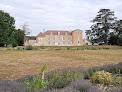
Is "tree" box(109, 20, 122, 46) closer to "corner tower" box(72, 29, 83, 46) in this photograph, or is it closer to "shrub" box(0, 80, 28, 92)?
"corner tower" box(72, 29, 83, 46)

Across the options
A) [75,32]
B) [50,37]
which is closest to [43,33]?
[50,37]

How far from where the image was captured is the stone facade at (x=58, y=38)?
49.1 metres

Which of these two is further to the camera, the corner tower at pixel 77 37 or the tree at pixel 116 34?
the corner tower at pixel 77 37

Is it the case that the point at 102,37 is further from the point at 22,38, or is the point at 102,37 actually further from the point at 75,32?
the point at 22,38

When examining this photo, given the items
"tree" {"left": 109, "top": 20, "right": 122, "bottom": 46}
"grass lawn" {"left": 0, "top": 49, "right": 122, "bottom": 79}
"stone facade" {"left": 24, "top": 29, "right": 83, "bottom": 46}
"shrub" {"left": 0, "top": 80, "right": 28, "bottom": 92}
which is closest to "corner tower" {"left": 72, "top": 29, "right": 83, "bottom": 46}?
"stone facade" {"left": 24, "top": 29, "right": 83, "bottom": 46}

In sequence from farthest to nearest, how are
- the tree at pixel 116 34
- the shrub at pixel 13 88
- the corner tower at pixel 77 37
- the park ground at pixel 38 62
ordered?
the corner tower at pixel 77 37 < the tree at pixel 116 34 < the park ground at pixel 38 62 < the shrub at pixel 13 88

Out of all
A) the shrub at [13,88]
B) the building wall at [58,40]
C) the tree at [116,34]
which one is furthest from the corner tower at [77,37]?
the shrub at [13,88]

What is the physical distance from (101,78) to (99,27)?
1713 inches

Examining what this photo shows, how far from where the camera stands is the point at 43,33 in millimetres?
51344

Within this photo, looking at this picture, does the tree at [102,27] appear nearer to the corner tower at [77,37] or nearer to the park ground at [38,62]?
the corner tower at [77,37]

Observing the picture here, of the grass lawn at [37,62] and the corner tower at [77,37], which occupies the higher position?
the corner tower at [77,37]

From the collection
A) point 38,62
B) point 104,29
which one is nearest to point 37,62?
point 38,62

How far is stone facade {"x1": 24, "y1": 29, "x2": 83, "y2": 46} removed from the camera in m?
49.1

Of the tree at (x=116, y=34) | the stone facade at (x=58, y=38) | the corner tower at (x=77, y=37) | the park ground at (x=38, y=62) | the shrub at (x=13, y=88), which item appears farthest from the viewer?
the corner tower at (x=77, y=37)
